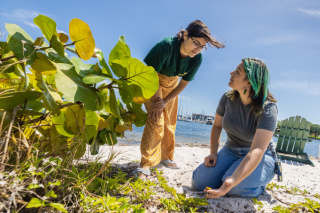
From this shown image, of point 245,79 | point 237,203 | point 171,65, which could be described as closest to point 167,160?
point 237,203

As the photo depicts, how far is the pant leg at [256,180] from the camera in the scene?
1879 millimetres

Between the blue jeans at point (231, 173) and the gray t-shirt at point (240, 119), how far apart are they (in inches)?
4.8

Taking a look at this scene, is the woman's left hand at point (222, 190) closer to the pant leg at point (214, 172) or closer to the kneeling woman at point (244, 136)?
the kneeling woman at point (244, 136)

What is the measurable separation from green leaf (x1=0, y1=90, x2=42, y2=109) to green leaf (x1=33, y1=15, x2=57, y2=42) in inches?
11.4

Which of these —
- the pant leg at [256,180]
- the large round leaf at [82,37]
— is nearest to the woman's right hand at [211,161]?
the pant leg at [256,180]

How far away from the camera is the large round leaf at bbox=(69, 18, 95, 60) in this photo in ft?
2.85

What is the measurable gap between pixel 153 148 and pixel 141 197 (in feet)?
2.83

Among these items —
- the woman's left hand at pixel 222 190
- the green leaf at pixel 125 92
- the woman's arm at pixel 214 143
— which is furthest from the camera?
the woman's arm at pixel 214 143

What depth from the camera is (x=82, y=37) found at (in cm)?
90

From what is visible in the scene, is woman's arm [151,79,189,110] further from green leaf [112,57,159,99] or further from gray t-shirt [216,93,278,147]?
green leaf [112,57,159,99]

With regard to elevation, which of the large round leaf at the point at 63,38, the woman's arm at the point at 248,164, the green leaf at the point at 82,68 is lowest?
the woman's arm at the point at 248,164

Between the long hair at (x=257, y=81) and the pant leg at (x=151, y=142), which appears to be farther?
the pant leg at (x=151, y=142)

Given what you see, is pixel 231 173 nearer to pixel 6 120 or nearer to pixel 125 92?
pixel 125 92

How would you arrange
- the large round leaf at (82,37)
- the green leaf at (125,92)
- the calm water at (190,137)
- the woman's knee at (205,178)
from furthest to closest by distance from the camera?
1. the calm water at (190,137)
2. the woman's knee at (205,178)
3. the green leaf at (125,92)
4. the large round leaf at (82,37)
